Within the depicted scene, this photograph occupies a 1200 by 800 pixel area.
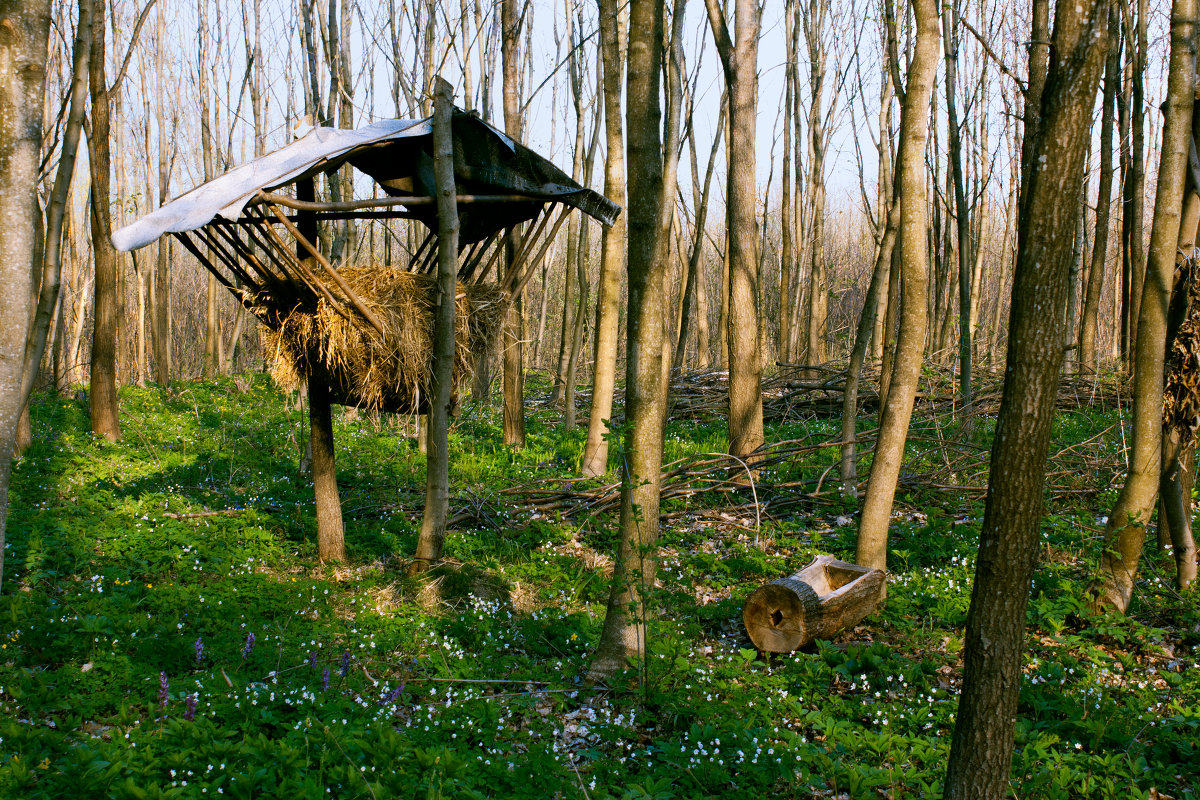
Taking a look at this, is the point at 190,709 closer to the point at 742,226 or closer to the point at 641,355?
the point at 641,355

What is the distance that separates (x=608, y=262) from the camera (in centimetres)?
762

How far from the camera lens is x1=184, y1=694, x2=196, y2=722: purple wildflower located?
309 centimetres

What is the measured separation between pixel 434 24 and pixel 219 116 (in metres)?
8.06

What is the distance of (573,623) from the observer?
15.3 ft

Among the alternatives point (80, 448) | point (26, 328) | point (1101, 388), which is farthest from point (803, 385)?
point (26, 328)

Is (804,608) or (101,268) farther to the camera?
(101,268)

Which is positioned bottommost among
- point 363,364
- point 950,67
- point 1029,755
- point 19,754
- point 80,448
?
point 1029,755

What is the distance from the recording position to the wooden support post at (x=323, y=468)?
16.3 feet

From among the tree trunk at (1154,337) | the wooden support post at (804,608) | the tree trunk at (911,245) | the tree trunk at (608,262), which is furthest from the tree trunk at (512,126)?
the tree trunk at (1154,337)

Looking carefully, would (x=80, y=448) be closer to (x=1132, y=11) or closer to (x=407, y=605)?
(x=407, y=605)

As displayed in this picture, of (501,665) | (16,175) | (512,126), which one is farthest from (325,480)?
(512,126)

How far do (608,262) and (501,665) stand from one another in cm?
465

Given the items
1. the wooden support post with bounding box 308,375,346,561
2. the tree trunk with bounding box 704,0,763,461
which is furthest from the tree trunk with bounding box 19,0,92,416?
the tree trunk with bounding box 704,0,763,461

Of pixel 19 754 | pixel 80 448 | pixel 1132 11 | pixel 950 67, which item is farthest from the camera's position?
pixel 1132 11
